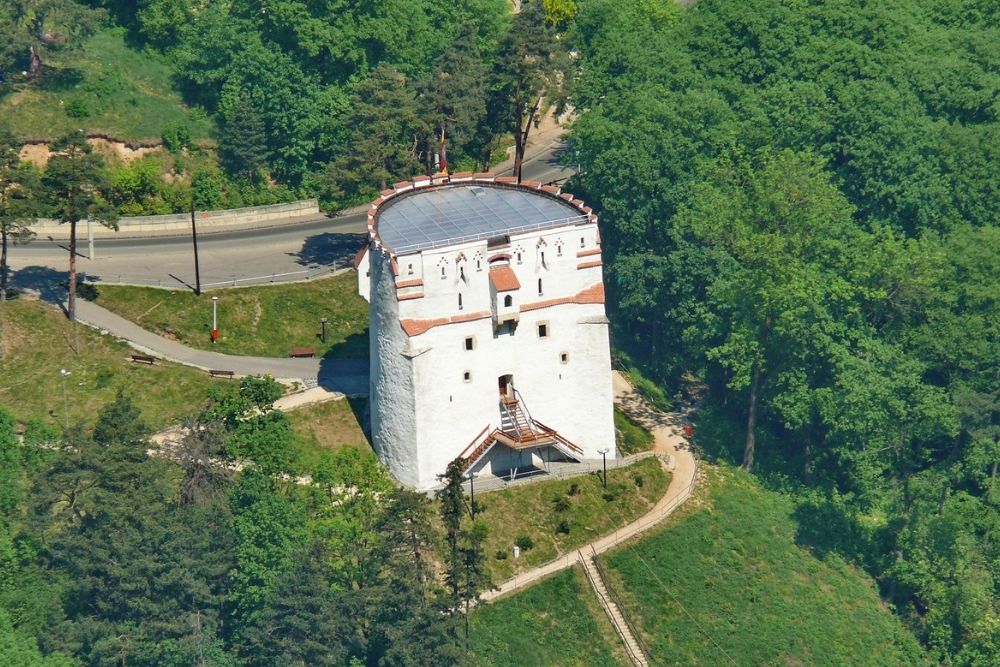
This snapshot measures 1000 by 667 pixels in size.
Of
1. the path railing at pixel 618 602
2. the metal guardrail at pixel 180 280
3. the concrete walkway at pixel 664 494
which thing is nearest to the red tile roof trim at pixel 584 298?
the concrete walkway at pixel 664 494

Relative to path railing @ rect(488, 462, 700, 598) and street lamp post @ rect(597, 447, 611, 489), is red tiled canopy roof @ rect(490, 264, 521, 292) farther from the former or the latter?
path railing @ rect(488, 462, 700, 598)

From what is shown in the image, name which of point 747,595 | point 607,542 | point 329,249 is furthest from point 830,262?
point 329,249

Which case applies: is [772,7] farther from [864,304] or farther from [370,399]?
[370,399]

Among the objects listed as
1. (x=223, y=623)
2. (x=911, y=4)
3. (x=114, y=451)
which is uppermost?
(x=911, y=4)

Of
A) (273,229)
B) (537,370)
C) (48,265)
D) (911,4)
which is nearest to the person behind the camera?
(537,370)

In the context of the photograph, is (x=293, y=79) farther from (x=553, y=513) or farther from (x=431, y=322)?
(x=553, y=513)

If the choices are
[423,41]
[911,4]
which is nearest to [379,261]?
[423,41]

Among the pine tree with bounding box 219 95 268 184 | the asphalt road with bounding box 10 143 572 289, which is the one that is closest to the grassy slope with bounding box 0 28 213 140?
the pine tree with bounding box 219 95 268 184

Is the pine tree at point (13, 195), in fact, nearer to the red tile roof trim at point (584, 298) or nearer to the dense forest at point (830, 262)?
the red tile roof trim at point (584, 298)
